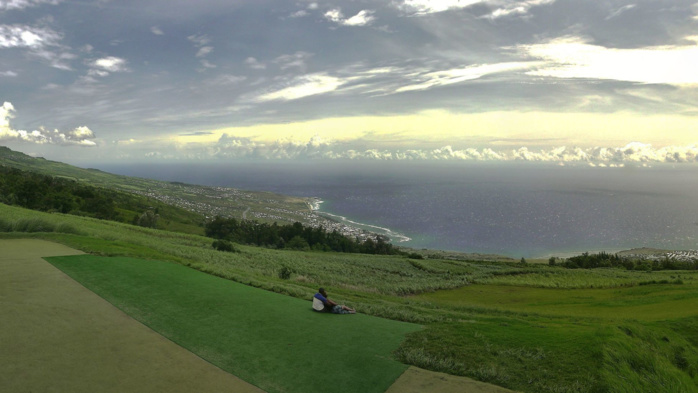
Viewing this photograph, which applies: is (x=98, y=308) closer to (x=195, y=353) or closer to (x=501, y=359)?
(x=195, y=353)

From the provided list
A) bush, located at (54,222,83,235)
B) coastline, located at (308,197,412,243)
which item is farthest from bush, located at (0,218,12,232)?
coastline, located at (308,197,412,243)

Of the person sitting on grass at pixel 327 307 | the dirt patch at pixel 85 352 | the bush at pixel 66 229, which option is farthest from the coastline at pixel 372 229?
the dirt patch at pixel 85 352

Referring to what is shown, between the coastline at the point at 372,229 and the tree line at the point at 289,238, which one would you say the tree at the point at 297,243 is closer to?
the tree line at the point at 289,238

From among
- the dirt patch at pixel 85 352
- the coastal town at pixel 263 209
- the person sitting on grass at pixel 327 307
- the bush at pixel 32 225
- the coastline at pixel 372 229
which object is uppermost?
the bush at pixel 32 225

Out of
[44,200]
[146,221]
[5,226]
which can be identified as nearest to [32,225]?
[5,226]

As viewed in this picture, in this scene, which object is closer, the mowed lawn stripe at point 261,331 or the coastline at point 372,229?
the mowed lawn stripe at point 261,331

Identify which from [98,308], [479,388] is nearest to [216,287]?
[98,308]

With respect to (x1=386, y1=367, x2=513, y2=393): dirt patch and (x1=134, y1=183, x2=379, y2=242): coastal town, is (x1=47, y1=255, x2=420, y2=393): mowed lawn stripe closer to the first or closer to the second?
(x1=386, y1=367, x2=513, y2=393): dirt patch

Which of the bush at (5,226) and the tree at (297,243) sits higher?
the bush at (5,226)
